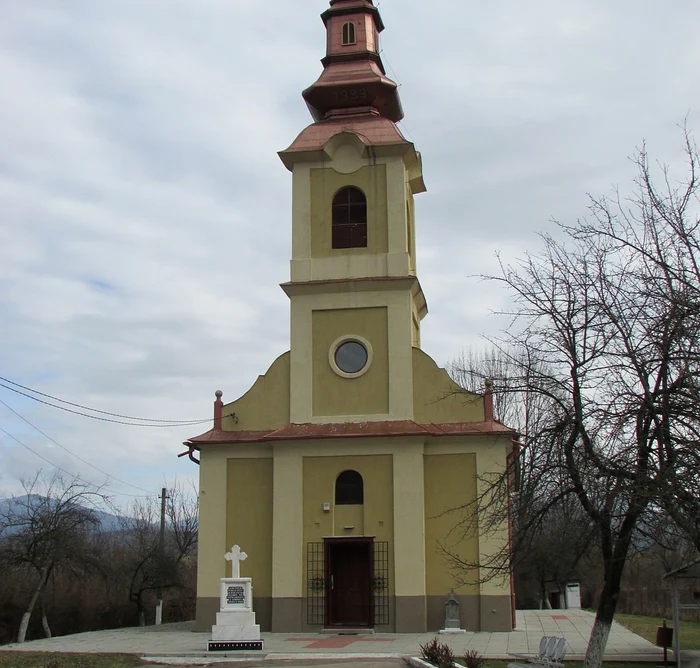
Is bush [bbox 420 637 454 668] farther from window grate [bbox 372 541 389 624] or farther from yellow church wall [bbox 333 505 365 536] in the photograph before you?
yellow church wall [bbox 333 505 365 536]

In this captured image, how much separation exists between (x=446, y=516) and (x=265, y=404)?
5657 millimetres

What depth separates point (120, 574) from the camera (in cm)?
3406

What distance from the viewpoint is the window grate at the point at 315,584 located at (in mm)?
21984

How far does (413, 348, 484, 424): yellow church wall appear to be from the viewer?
75.9 ft

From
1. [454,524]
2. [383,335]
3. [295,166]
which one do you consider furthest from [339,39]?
[454,524]

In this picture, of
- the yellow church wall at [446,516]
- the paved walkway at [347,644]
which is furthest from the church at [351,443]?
the paved walkway at [347,644]

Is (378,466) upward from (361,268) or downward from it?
downward

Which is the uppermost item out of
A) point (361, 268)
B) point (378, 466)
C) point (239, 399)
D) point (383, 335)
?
point (361, 268)

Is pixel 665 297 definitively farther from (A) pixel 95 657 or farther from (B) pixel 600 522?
(A) pixel 95 657

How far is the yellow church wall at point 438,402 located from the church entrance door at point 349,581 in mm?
3605

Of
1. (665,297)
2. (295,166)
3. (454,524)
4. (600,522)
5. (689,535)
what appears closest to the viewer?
(665,297)

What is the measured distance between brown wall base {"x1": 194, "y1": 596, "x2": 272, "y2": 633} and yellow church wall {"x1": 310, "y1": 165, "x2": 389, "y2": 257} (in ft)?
30.7

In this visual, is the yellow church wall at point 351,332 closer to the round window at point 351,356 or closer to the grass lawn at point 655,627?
the round window at point 351,356

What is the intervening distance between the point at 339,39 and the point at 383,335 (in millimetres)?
9563
